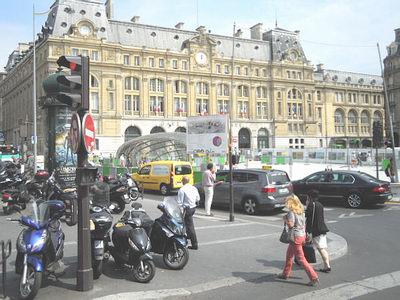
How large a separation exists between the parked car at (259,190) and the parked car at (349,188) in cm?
185

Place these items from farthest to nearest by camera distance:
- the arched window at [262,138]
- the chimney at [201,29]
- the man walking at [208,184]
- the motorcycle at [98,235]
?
the arched window at [262,138], the chimney at [201,29], the man walking at [208,184], the motorcycle at [98,235]

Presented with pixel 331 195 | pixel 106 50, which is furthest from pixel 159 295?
pixel 106 50

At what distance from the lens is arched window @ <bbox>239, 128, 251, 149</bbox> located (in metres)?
86.1

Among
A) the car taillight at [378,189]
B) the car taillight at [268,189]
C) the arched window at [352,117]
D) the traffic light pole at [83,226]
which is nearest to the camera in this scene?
the traffic light pole at [83,226]

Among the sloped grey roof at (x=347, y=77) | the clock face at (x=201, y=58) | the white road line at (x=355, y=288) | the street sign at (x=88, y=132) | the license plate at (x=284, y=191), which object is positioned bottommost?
the white road line at (x=355, y=288)

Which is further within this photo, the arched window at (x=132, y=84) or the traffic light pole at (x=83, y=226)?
the arched window at (x=132, y=84)

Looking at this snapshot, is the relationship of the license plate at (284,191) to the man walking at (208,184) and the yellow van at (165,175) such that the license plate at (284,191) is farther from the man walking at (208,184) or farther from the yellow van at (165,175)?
the yellow van at (165,175)

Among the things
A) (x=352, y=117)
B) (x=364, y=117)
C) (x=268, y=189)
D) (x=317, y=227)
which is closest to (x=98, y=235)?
(x=317, y=227)

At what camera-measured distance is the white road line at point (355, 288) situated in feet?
20.5

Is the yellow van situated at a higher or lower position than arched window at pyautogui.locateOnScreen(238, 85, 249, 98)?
lower

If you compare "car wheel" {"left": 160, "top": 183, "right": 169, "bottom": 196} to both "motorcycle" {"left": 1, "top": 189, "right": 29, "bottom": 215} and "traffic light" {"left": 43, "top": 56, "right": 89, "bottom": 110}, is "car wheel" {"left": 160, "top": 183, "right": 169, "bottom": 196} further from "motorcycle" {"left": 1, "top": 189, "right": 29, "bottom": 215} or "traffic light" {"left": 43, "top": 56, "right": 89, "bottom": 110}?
"traffic light" {"left": 43, "top": 56, "right": 89, "bottom": 110}

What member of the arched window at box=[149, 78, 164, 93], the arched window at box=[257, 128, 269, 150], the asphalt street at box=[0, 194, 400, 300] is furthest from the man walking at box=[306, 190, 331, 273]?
the arched window at box=[257, 128, 269, 150]

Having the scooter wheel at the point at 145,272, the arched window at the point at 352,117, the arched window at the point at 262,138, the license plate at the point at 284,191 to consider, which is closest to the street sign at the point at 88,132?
the scooter wheel at the point at 145,272

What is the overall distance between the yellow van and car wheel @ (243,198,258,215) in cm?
636
